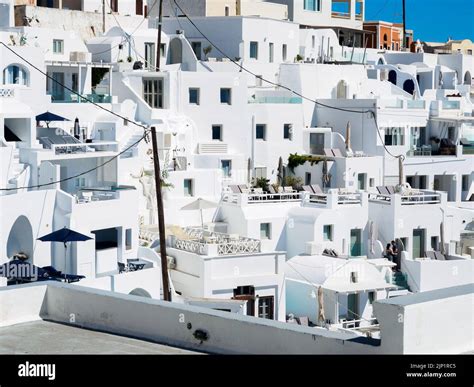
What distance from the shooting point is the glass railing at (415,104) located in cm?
4906

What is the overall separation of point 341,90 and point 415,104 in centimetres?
306

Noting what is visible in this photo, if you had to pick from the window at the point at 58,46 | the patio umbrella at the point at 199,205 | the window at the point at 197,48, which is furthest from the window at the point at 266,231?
the window at the point at 197,48

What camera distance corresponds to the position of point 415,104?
49.4m

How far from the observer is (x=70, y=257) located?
30.5 metres

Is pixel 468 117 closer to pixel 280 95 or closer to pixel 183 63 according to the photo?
pixel 280 95

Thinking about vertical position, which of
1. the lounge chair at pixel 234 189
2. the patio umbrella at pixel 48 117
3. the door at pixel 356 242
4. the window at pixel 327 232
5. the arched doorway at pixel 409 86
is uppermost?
the arched doorway at pixel 409 86

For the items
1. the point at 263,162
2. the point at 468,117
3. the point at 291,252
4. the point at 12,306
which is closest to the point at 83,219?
the point at 291,252

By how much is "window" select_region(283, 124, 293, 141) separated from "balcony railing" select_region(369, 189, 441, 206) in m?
4.18

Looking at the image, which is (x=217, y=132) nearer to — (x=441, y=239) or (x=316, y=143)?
(x=316, y=143)

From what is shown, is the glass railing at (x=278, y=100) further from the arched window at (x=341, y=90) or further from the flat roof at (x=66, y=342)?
the flat roof at (x=66, y=342)

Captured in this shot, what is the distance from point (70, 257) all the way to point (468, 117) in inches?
978

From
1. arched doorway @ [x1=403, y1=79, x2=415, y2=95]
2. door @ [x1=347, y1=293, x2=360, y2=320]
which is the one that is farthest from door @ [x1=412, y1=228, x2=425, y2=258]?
arched doorway @ [x1=403, y1=79, x2=415, y2=95]

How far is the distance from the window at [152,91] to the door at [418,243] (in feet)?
30.9

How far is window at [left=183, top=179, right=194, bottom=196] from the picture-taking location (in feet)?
132
